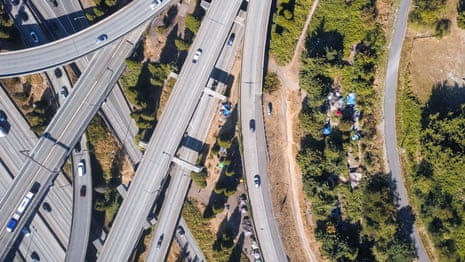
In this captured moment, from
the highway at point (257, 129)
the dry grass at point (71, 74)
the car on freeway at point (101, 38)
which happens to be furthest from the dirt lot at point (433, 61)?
the dry grass at point (71, 74)

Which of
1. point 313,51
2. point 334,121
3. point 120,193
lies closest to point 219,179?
point 120,193

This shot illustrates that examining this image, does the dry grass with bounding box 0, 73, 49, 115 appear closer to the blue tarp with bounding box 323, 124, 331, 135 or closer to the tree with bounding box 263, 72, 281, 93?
the tree with bounding box 263, 72, 281, 93

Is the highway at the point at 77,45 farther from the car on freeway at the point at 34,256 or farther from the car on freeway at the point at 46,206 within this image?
the car on freeway at the point at 34,256

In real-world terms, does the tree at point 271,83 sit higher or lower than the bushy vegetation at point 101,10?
lower

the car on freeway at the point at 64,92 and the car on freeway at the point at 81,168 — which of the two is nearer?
the car on freeway at the point at 81,168

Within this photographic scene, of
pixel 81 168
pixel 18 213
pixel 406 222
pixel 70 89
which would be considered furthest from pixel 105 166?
pixel 406 222

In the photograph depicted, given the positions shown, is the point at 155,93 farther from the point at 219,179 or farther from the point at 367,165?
the point at 367,165
